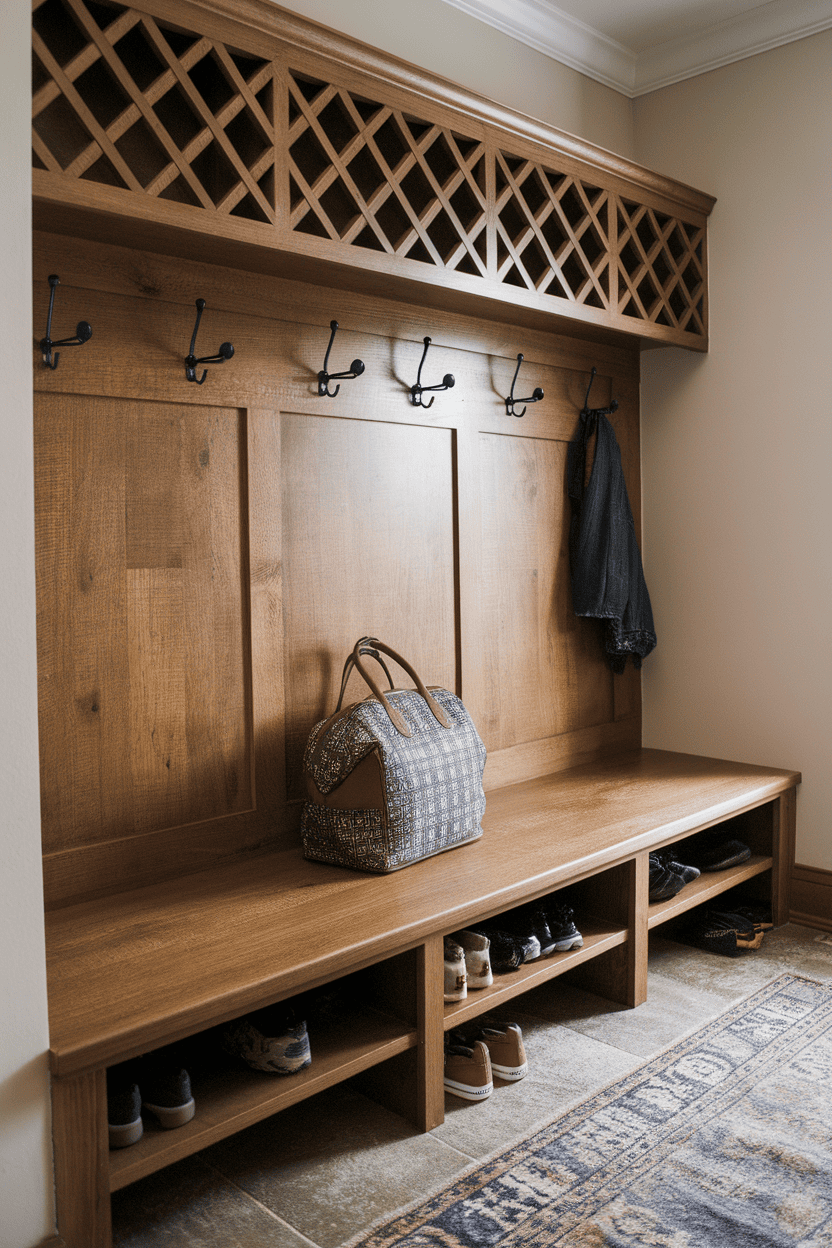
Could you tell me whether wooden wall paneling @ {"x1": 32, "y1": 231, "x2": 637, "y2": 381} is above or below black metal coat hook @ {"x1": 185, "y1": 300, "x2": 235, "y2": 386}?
above

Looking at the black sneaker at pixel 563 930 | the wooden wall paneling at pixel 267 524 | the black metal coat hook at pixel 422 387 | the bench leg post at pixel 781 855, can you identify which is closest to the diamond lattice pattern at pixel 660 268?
the wooden wall paneling at pixel 267 524

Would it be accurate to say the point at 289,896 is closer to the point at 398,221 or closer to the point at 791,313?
the point at 398,221

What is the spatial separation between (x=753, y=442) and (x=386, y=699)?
157 cm

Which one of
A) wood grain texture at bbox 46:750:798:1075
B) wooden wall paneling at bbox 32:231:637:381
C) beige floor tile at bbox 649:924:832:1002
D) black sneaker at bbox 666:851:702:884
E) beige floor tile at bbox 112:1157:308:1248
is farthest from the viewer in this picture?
black sneaker at bbox 666:851:702:884

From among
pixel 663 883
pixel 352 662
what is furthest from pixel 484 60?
pixel 663 883

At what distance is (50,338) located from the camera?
1.86 m

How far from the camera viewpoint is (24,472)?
140cm

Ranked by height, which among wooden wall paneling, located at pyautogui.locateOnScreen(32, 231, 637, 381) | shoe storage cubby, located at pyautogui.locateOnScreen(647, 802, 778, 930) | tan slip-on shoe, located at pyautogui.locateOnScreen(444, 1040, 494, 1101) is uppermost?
wooden wall paneling, located at pyautogui.locateOnScreen(32, 231, 637, 381)

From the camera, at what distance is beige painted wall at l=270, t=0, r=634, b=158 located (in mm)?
2422

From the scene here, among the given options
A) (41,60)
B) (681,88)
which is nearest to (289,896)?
(41,60)

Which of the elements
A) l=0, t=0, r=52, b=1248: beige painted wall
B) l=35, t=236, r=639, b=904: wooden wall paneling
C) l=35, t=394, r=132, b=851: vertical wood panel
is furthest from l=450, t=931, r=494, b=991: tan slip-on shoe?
l=0, t=0, r=52, b=1248: beige painted wall

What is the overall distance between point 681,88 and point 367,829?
260cm

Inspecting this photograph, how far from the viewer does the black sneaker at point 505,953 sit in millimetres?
2174

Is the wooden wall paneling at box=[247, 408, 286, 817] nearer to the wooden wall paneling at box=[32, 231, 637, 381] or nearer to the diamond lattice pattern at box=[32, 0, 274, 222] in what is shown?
the wooden wall paneling at box=[32, 231, 637, 381]
